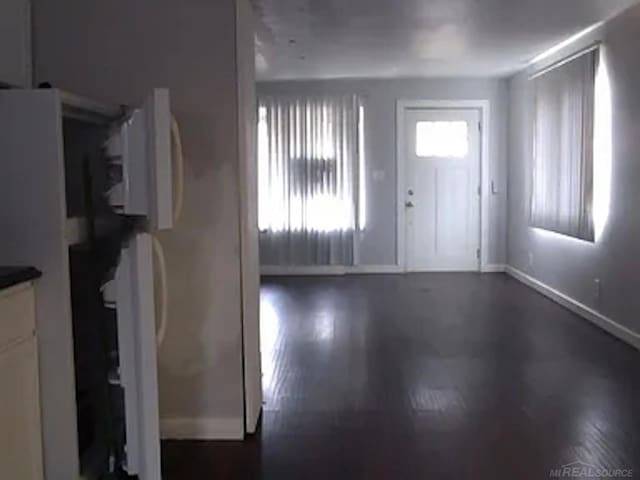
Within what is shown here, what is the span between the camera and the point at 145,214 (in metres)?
2.48

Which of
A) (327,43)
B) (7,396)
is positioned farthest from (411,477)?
(327,43)

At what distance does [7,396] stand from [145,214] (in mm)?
737

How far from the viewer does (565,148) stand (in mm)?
6438

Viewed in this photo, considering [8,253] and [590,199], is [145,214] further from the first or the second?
[590,199]

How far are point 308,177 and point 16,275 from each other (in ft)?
22.8

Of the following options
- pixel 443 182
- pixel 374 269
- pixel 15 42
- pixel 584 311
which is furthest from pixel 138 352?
pixel 443 182

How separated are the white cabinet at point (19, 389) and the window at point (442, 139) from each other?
7309mm

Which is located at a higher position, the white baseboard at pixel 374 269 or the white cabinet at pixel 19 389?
the white cabinet at pixel 19 389

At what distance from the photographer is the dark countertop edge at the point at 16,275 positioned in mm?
2016

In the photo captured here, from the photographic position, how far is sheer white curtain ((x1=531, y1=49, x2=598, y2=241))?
5.89 metres

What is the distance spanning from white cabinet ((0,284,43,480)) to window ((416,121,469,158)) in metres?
7.31

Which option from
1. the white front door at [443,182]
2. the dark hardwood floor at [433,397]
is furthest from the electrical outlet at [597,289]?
the white front door at [443,182]

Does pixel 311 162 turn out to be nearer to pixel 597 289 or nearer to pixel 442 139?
pixel 442 139

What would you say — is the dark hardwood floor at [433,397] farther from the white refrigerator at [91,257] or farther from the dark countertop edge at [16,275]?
the dark countertop edge at [16,275]
